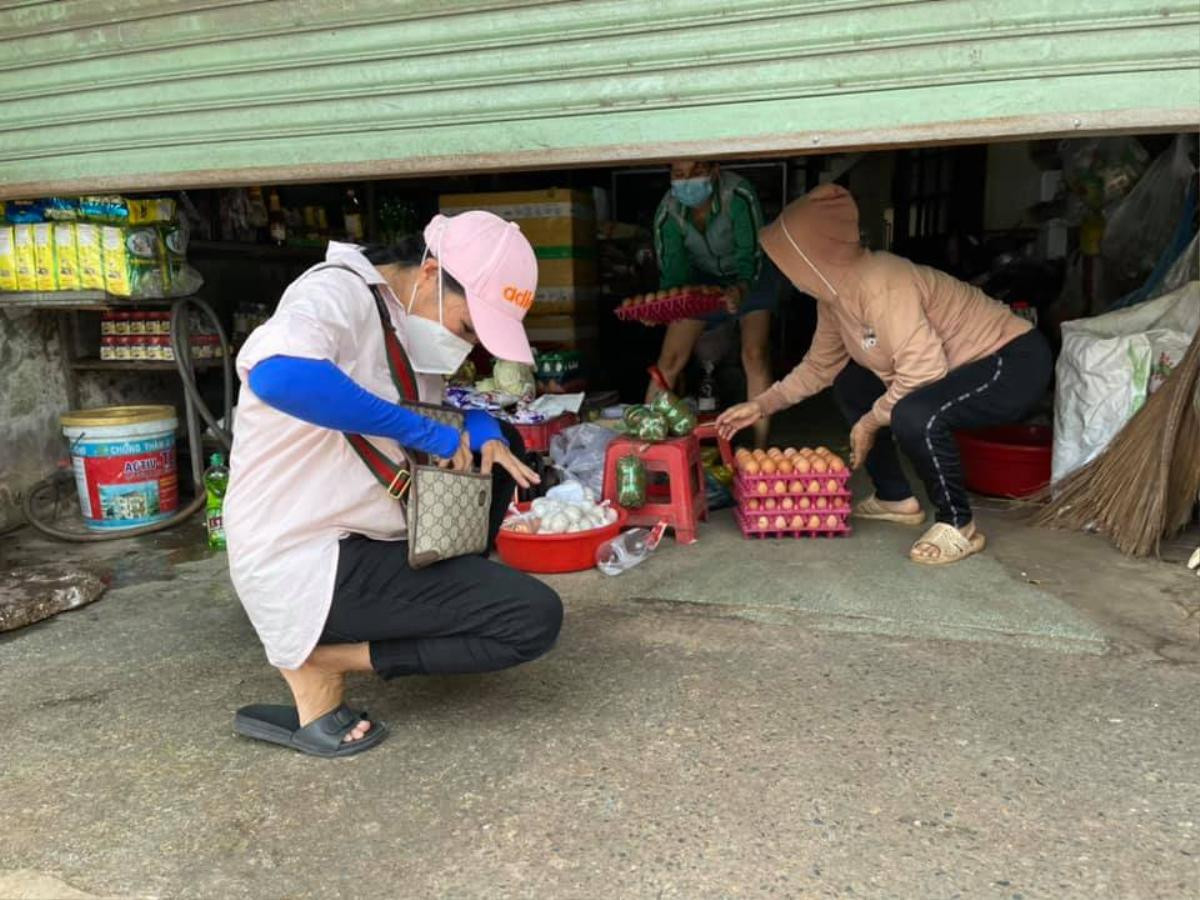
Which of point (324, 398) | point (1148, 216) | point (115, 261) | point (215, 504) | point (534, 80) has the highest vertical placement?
point (534, 80)

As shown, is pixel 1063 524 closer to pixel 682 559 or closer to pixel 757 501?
pixel 757 501

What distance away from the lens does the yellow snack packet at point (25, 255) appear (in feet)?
14.1

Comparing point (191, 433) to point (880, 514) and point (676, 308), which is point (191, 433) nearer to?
point (676, 308)

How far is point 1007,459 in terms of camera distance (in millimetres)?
4465

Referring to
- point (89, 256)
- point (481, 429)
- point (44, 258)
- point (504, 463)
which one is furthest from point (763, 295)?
point (44, 258)

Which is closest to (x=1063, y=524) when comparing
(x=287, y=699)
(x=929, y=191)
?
(x=287, y=699)

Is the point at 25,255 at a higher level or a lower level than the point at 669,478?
higher

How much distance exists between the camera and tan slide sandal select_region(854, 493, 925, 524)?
4191mm

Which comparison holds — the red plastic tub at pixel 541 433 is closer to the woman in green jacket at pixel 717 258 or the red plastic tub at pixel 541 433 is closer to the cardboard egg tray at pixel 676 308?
the woman in green jacket at pixel 717 258

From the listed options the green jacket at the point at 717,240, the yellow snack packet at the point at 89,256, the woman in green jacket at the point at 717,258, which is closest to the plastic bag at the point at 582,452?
the woman in green jacket at the point at 717,258

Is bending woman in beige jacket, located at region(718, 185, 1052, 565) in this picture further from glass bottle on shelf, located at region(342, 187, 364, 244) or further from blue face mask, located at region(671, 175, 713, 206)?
glass bottle on shelf, located at region(342, 187, 364, 244)

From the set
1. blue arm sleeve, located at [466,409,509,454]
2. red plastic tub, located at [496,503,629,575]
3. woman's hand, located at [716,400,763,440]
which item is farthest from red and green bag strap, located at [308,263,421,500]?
woman's hand, located at [716,400,763,440]

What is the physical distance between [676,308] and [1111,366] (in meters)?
2.10

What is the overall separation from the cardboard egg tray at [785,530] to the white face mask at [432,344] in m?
1.93
